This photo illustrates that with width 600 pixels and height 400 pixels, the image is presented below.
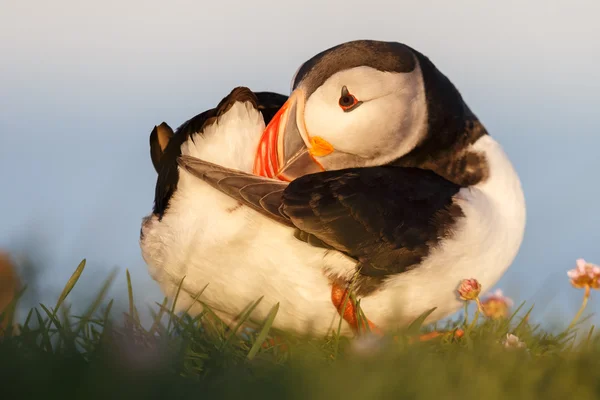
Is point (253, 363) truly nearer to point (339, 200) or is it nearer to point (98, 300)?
point (98, 300)

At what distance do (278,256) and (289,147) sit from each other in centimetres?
73

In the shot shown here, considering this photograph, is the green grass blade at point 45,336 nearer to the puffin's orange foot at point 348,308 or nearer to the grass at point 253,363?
the grass at point 253,363

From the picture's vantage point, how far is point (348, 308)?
4180 millimetres

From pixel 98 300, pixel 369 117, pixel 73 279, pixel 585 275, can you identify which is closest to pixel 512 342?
pixel 585 275

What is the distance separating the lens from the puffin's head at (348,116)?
14.7ft

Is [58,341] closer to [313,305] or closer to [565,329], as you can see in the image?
[313,305]

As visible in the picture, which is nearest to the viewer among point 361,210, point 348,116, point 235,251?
point 361,210

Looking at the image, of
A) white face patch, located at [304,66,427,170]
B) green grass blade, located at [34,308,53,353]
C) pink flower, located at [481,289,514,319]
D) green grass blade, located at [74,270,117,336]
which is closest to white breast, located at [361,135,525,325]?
pink flower, located at [481,289,514,319]

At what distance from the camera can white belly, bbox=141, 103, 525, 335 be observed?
13.5 feet

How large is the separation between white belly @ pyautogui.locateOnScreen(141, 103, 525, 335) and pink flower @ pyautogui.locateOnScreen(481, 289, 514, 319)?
19cm

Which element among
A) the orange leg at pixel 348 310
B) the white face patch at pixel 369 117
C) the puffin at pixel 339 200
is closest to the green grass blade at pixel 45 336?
the puffin at pixel 339 200

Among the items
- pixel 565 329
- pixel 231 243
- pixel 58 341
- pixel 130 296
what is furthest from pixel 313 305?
pixel 565 329

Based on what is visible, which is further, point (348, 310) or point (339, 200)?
point (348, 310)

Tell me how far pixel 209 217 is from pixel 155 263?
2.29 ft
